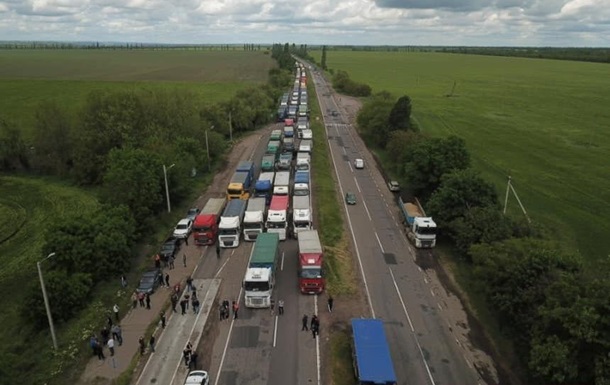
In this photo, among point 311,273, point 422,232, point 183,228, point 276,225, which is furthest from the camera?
point 183,228

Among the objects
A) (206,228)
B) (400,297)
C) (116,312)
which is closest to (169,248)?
(206,228)

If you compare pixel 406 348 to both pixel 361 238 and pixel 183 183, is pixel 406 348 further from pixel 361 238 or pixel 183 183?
pixel 183 183

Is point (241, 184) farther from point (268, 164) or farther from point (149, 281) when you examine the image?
point (149, 281)

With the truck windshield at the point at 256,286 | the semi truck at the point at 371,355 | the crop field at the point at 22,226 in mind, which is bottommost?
the crop field at the point at 22,226

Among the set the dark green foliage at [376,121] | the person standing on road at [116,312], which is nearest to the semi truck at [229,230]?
the person standing on road at [116,312]

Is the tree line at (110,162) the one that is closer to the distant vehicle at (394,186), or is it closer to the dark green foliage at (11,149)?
the dark green foliage at (11,149)

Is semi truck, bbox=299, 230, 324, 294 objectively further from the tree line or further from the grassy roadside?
the tree line
